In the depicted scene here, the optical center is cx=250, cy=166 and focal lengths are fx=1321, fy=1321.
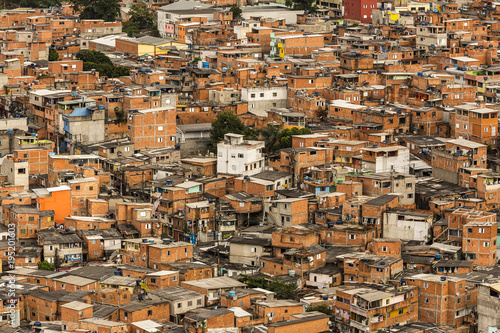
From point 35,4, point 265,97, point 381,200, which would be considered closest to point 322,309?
point 381,200

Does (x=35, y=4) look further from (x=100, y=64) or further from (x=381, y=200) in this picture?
(x=381, y=200)

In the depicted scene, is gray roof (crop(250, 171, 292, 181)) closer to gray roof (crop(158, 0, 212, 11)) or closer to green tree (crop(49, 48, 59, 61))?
green tree (crop(49, 48, 59, 61))

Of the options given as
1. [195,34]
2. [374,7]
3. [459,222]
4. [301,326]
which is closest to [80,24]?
[195,34]

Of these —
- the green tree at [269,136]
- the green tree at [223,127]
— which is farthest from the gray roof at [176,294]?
the green tree at [223,127]

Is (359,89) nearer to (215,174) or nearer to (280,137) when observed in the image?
(280,137)

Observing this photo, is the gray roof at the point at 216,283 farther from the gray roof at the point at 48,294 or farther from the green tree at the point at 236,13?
the green tree at the point at 236,13

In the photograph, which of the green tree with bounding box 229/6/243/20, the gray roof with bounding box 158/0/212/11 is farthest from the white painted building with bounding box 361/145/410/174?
the gray roof with bounding box 158/0/212/11
